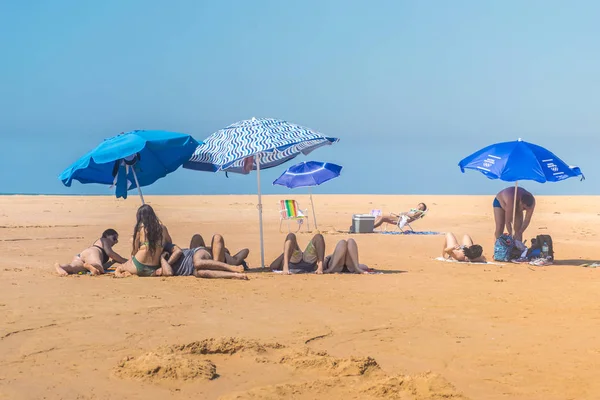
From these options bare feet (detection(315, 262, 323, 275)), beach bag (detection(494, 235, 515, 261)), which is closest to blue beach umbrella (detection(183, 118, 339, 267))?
bare feet (detection(315, 262, 323, 275))

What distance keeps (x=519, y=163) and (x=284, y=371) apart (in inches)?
355

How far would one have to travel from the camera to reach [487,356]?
6402 millimetres

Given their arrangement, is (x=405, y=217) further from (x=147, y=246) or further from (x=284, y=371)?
(x=284, y=371)

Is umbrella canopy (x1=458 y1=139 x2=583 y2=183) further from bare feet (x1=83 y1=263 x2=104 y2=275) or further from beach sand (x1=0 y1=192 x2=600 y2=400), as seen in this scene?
bare feet (x1=83 y1=263 x2=104 y2=275)

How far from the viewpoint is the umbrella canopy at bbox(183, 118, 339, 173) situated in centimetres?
1175

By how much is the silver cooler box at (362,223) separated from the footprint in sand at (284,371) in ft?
48.8

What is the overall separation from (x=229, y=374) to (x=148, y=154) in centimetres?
763

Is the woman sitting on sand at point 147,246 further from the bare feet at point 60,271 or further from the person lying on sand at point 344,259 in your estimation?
the person lying on sand at point 344,259

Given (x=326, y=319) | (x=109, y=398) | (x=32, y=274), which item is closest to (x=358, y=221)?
(x=32, y=274)

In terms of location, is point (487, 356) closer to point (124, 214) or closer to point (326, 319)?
point (326, 319)

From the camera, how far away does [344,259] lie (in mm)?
12086

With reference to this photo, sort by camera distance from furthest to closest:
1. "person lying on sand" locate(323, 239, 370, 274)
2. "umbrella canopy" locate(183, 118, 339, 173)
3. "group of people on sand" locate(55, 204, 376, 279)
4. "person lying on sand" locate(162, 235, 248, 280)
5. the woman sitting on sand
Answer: "person lying on sand" locate(323, 239, 370, 274) → "umbrella canopy" locate(183, 118, 339, 173) → "person lying on sand" locate(162, 235, 248, 280) → "group of people on sand" locate(55, 204, 376, 279) → the woman sitting on sand

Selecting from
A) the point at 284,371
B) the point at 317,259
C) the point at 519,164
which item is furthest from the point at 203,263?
the point at 519,164

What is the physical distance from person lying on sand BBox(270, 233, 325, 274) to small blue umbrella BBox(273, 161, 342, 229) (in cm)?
981
